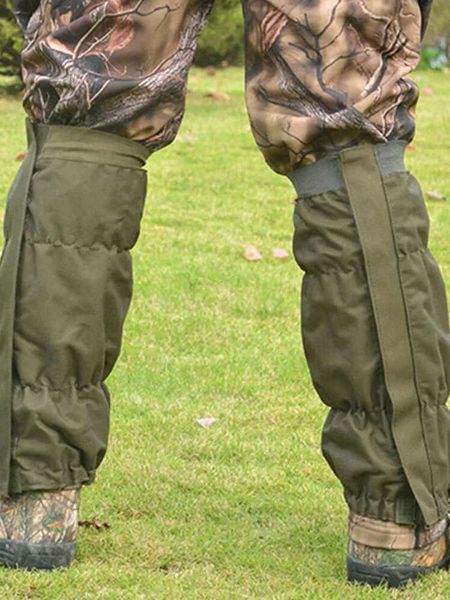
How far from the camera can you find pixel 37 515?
2666 millimetres

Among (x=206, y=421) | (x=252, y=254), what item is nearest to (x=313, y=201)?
(x=206, y=421)

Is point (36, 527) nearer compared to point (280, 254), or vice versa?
point (36, 527)

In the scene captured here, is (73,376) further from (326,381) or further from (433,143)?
(433,143)

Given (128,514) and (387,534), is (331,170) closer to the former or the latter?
(387,534)

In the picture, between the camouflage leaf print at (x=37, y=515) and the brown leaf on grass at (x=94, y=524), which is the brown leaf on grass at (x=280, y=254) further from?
the camouflage leaf print at (x=37, y=515)

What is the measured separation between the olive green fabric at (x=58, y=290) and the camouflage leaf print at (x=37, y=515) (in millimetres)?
39

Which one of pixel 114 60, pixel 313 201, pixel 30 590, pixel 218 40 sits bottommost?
pixel 218 40

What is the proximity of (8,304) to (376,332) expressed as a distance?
653 mm

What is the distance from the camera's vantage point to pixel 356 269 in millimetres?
2562

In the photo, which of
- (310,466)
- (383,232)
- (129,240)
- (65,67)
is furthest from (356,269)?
(310,466)

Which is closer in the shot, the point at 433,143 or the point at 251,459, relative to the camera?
the point at 251,459

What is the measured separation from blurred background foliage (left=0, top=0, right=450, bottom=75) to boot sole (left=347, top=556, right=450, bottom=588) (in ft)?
25.7

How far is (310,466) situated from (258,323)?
167 centimetres

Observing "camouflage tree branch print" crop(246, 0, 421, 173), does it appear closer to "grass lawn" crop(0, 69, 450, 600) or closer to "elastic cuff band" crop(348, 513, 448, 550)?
"elastic cuff band" crop(348, 513, 448, 550)
